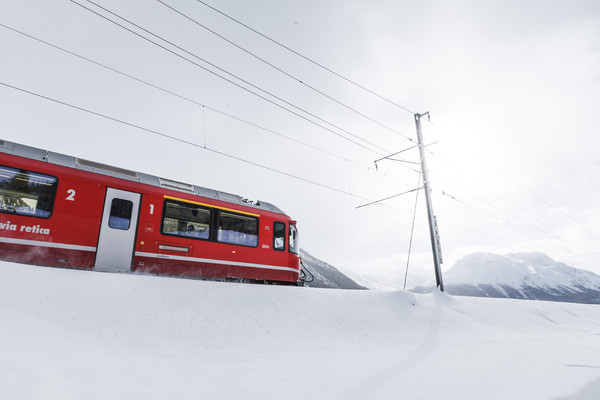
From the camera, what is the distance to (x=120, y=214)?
363 inches

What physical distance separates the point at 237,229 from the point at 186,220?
1.70m

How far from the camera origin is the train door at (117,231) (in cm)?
884

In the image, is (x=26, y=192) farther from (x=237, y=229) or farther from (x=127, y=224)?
(x=237, y=229)

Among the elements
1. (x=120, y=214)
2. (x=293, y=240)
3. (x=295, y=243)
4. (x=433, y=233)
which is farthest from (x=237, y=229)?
(x=433, y=233)

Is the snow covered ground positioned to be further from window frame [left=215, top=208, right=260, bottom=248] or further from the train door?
window frame [left=215, top=208, right=260, bottom=248]

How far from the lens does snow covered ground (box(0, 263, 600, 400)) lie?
304 cm

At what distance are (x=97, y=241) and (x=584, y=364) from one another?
32.7ft

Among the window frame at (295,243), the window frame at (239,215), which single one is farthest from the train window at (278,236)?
the window frame at (239,215)

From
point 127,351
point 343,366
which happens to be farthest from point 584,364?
point 127,351

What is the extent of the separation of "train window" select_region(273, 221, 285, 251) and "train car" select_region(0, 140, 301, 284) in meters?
0.04

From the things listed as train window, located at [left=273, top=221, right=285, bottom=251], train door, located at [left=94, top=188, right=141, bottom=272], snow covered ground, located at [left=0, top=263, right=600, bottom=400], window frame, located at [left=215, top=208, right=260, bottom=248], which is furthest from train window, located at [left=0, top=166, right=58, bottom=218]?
train window, located at [left=273, top=221, right=285, bottom=251]

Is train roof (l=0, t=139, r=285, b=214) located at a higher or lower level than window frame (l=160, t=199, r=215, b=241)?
higher

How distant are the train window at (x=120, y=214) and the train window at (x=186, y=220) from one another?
0.94m

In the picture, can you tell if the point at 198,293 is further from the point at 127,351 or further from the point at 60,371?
the point at 60,371
